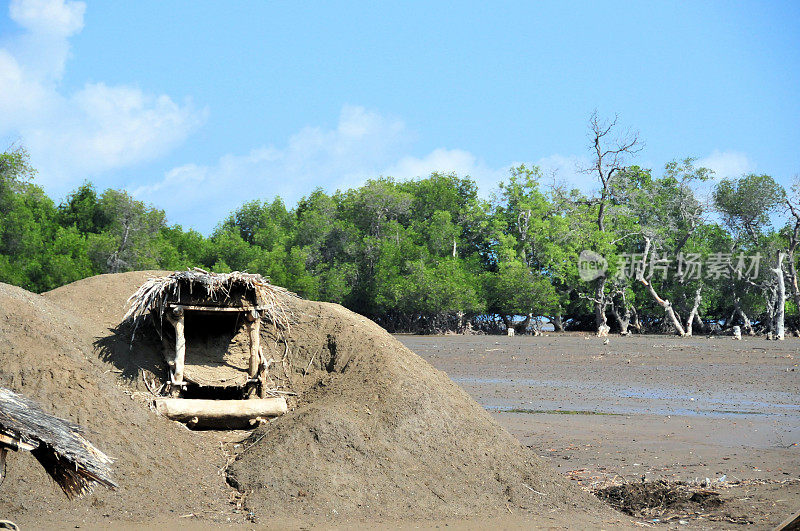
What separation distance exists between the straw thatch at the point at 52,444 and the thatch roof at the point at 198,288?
148 inches

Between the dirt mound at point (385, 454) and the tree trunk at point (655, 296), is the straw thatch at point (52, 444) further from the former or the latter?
the tree trunk at point (655, 296)

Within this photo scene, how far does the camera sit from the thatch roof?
397 inches

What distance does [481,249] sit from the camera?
54.7 m

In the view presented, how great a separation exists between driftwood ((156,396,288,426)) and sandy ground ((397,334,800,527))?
14.1ft

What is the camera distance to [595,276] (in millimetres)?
48219

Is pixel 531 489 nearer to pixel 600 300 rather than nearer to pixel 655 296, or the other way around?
pixel 655 296

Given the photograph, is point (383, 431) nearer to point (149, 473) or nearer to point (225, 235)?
point (149, 473)

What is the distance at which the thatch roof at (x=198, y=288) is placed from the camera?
397 inches

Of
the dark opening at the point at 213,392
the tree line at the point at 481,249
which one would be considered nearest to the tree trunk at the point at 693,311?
the tree line at the point at 481,249

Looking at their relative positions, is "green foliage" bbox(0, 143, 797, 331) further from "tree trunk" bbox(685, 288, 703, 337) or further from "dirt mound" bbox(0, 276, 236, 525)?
"dirt mound" bbox(0, 276, 236, 525)

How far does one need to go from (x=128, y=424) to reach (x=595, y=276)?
42.1 m

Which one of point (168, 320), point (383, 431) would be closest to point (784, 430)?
point (383, 431)

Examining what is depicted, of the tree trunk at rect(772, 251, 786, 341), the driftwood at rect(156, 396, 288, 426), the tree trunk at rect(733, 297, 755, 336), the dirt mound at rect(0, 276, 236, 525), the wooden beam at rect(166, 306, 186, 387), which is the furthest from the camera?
the tree trunk at rect(733, 297, 755, 336)

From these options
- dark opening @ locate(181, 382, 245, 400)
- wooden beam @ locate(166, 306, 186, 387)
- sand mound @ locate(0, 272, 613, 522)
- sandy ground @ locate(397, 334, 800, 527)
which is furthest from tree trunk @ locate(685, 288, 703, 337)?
wooden beam @ locate(166, 306, 186, 387)
